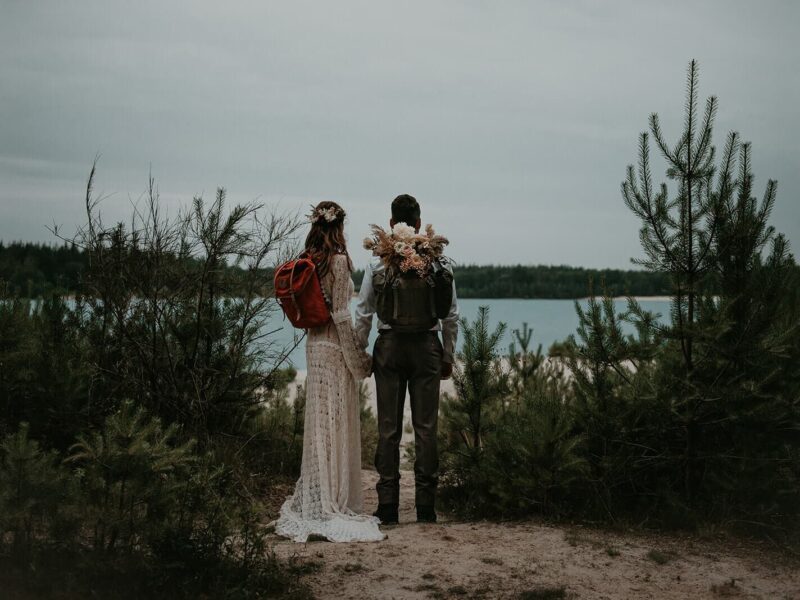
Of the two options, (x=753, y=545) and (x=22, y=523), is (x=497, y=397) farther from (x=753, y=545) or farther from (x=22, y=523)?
(x=22, y=523)

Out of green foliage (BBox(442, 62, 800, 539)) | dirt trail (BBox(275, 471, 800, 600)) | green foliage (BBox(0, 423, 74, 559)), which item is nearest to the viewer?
green foliage (BBox(0, 423, 74, 559))

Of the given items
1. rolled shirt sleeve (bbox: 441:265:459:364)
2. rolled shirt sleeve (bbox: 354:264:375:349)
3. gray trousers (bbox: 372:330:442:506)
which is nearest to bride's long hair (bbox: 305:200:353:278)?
rolled shirt sleeve (bbox: 354:264:375:349)

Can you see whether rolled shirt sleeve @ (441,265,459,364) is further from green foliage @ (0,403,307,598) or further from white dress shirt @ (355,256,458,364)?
green foliage @ (0,403,307,598)

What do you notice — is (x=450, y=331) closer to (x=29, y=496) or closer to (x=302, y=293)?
(x=302, y=293)

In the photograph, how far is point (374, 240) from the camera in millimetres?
6781

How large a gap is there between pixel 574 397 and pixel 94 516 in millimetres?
4598

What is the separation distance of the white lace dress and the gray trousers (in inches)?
9.7

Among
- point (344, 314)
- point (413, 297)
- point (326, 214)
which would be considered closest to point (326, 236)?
point (326, 214)

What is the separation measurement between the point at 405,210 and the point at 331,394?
1764 millimetres

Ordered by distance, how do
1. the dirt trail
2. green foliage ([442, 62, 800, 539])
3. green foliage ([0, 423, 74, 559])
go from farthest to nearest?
1. green foliage ([442, 62, 800, 539])
2. the dirt trail
3. green foliage ([0, 423, 74, 559])

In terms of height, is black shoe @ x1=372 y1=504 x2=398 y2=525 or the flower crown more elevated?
the flower crown

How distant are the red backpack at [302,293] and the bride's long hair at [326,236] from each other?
0.27 feet

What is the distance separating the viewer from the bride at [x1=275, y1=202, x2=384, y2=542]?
678 cm

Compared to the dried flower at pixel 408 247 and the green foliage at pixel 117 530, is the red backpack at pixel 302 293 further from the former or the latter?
the green foliage at pixel 117 530
